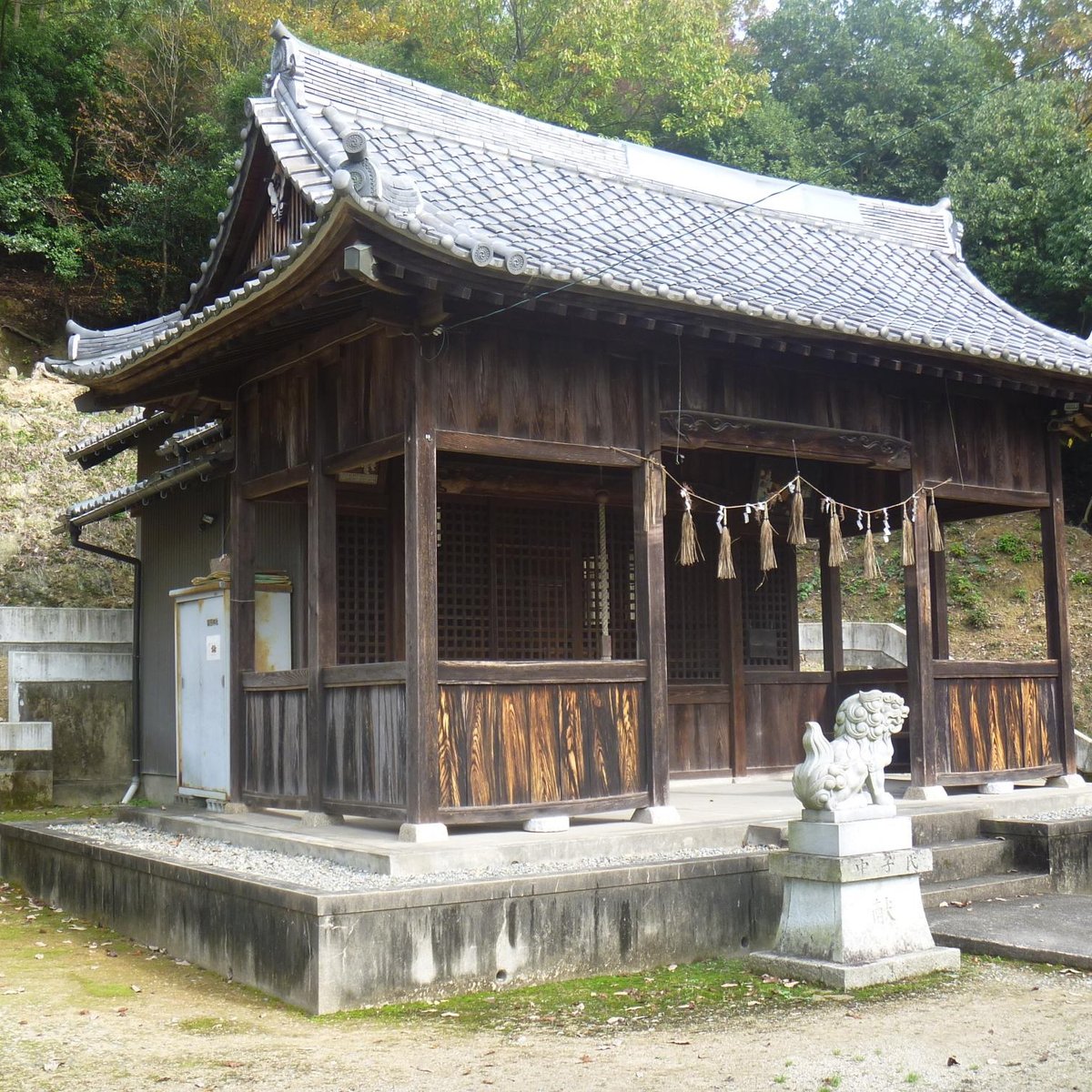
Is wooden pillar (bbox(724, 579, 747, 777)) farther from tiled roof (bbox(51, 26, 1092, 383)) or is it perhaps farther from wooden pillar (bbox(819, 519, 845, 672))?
tiled roof (bbox(51, 26, 1092, 383))

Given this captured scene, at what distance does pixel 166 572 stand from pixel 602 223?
24.3ft

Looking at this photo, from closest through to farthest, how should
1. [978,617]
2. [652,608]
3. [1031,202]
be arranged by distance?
1. [652,608]
2. [978,617]
3. [1031,202]

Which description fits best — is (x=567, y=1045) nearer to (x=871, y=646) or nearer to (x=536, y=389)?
(x=536, y=389)

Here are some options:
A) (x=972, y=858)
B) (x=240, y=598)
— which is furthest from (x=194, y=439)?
(x=972, y=858)

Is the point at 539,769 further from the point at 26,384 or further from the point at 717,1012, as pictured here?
the point at 26,384

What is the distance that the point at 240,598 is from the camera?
1045 cm

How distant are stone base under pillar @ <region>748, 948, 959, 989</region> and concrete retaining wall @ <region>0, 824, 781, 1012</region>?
62 centimetres

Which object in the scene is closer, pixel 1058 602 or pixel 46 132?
pixel 1058 602

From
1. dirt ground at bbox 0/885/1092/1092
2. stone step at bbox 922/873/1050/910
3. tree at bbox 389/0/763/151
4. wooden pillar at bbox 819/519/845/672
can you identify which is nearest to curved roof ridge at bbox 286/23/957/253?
wooden pillar at bbox 819/519/845/672

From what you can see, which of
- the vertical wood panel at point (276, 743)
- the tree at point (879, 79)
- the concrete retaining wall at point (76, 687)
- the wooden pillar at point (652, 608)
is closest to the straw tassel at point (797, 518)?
the wooden pillar at point (652, 608)

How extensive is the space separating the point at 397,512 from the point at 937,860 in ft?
18.1

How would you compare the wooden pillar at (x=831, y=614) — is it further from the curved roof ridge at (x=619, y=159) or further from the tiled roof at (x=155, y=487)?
the tiled roof at (x=155, y=487)

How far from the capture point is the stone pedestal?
6922 millimetres

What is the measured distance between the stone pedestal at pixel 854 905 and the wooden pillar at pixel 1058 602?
5124mm
